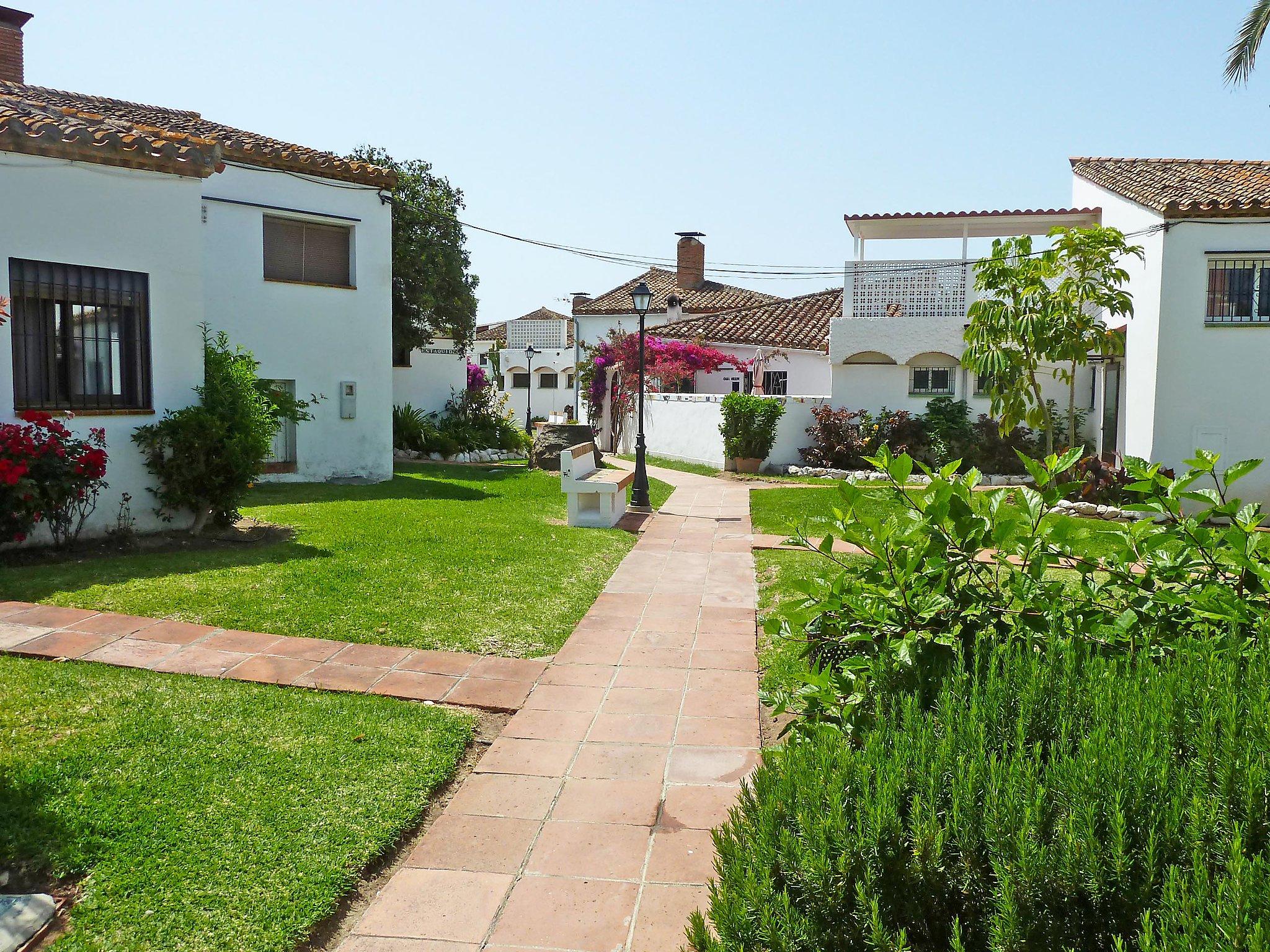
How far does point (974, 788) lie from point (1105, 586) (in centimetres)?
165

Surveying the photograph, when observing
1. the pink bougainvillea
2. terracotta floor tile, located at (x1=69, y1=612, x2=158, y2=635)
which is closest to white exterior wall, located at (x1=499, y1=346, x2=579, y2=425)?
the pink bougainvillea

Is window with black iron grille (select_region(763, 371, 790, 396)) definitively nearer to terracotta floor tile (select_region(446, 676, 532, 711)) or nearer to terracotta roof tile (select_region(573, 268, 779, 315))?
terracotta roof tile (select_region(573, 268, 779, 315))

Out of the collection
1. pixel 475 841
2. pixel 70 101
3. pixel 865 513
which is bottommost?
pixel 475 841

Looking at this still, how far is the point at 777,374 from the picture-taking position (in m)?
29.8

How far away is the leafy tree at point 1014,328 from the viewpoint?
15828mm

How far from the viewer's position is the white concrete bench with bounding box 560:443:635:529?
1191 centimetres

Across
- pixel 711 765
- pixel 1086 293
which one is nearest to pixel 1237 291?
pixel 1086 293

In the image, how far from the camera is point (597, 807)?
437 centimetres

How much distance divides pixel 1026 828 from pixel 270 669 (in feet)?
15.7

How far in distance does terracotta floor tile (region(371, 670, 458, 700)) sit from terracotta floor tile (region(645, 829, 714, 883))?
2.01 meters

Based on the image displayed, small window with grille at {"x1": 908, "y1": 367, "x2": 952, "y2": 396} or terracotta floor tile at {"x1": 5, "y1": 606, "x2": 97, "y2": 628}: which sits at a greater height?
small window with grille at {"x1": 908, "y1": 367, "x2": 952, "y2": 396}

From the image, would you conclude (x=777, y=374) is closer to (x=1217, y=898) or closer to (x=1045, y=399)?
(x=1045, y=399)

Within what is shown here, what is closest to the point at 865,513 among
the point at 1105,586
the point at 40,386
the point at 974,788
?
the point at 1105,586

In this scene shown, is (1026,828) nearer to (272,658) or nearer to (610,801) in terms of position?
(610,801)
